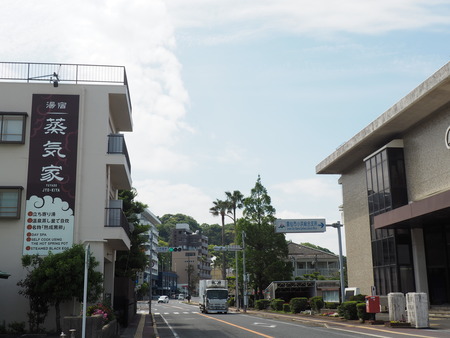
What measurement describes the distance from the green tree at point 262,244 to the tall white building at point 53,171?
30.5m

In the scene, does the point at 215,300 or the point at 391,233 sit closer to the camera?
the point at 391,233

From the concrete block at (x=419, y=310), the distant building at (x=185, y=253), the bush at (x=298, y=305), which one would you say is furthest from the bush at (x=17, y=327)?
the distant building at (x=185, y=253)

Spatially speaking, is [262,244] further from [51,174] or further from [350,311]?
[51,174]

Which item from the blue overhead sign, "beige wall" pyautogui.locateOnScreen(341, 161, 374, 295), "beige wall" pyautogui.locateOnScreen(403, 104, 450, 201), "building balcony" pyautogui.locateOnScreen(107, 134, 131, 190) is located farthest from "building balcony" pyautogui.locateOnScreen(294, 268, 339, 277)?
"building balcony" pyautogui.locateOnScreen(107, 134, 131, 190)

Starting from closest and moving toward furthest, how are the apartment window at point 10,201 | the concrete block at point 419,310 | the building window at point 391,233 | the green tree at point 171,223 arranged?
the apartment window at point 10,201, the concrete block at point 419,310, the building window at point 391,233, the green tree at point 171,223

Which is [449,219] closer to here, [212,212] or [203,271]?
[212,212]

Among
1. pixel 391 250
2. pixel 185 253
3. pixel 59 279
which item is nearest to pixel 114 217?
pixel 59 279

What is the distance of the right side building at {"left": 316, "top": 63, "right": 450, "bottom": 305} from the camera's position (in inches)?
1115

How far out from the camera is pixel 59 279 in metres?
20.0

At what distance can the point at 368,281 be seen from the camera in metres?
38.2

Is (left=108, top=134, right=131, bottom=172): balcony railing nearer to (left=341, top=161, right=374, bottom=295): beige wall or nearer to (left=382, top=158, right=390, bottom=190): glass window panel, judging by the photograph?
(left=382, top=158, right=390, bottom=190): glass window panel

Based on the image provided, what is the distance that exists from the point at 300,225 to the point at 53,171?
17.6 metres

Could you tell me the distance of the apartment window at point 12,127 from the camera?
2306cm

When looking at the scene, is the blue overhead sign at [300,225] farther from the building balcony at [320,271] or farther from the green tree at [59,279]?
the building balcony at [320,271]
